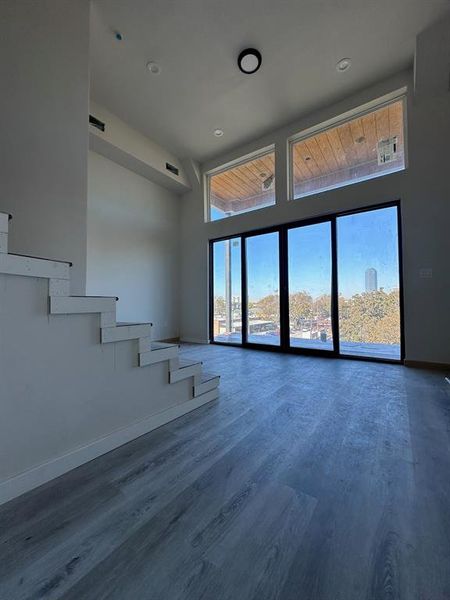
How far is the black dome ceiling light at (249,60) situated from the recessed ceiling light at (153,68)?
1.09m

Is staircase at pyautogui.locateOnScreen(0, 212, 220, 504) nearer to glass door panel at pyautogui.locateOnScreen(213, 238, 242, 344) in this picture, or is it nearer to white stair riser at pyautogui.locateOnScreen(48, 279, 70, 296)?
white stair riser at pyautogui.locateOnScreen(48, 279, 70, 296)

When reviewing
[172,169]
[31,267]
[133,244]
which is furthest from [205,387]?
[172,169]

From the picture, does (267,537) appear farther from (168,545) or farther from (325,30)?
(325,30)

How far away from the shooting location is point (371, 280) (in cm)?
377

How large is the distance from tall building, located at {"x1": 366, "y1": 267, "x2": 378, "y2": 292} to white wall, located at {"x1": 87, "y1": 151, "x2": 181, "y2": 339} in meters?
3.82

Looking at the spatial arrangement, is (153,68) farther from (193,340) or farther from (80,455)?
(193,340)

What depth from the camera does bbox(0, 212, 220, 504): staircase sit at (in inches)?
47.4

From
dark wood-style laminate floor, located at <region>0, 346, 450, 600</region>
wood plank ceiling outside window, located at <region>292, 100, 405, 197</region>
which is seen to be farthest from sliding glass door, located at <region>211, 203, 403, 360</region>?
dark wood-style laminate floor, located at <region>0, 346, 450, 600</region>

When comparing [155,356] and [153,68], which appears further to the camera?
[153,68]

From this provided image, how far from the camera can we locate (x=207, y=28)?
9.46 ft

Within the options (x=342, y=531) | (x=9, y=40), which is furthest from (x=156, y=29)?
(x=342, y=531)

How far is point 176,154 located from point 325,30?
127 inches

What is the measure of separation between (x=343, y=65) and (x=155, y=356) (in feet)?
14.3

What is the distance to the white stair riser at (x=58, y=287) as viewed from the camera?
51.1 inches
